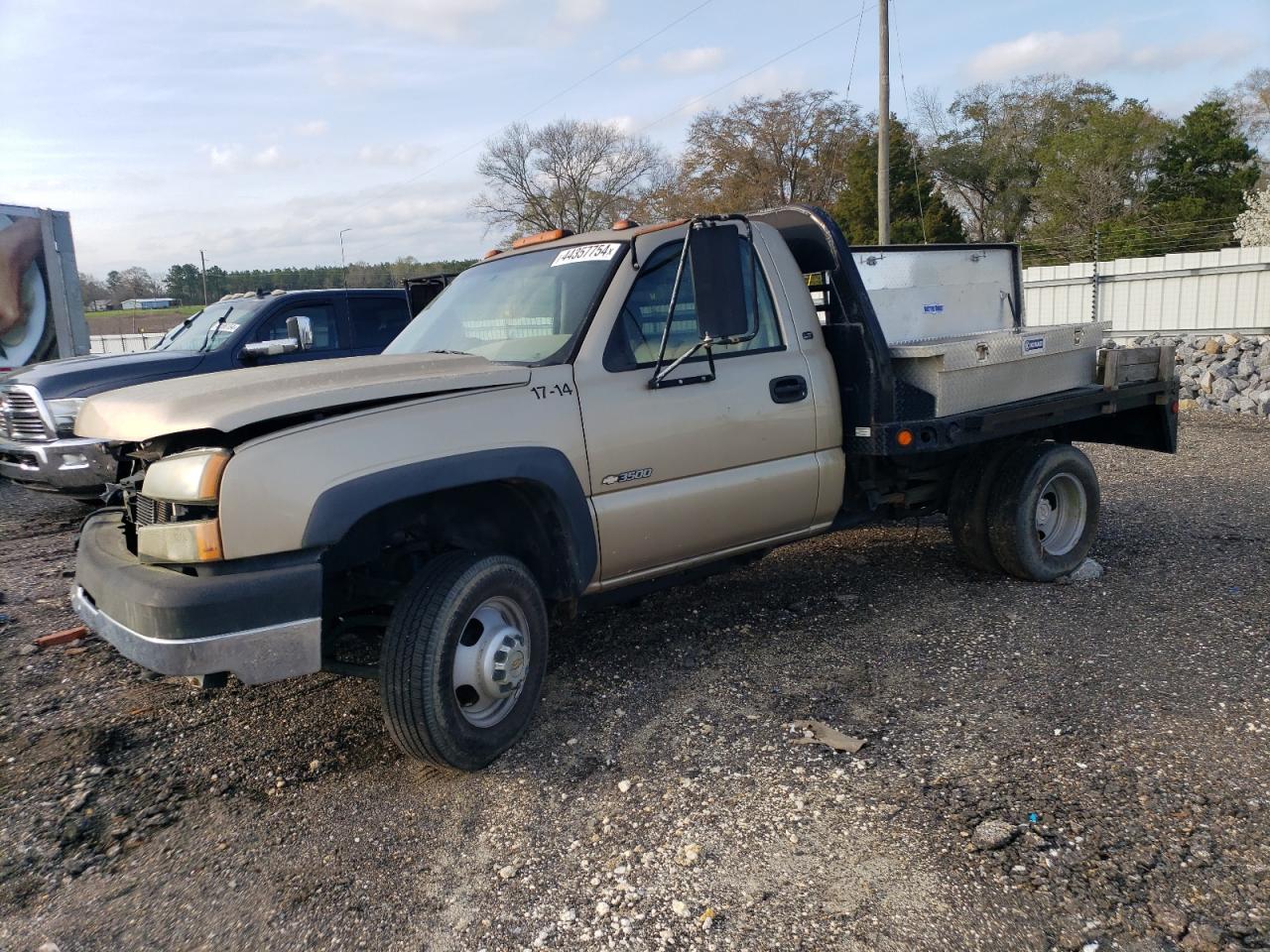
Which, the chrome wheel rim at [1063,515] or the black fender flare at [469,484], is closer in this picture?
the black fender flare at [469,484]

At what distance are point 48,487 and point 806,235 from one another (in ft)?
21.3

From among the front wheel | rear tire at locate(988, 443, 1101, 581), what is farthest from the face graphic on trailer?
rear tire at locate(988, 443, 1101, 581)

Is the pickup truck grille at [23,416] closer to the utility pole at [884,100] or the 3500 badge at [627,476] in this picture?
the 3500 badge at [627,476]

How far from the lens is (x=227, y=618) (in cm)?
304

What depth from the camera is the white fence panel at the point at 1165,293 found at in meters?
15.1

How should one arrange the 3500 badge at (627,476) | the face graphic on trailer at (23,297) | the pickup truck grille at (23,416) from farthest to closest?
the face graphic on trailer at (23,297) → the pickup truck grille at (23,416) → the 3500 badge at (627,476)

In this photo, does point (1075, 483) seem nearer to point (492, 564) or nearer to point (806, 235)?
point (806, 235)

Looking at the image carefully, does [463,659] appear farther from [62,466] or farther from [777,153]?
[777,153]

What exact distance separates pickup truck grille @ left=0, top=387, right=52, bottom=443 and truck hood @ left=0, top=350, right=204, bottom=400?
0.10 metres

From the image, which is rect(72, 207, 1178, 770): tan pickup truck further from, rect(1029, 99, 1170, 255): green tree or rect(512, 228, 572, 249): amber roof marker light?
rect(1029, 99, 1170, 255): green tree

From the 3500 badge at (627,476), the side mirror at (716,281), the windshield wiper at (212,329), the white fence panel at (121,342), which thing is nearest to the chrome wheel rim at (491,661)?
the 3500 badge at (627,476)

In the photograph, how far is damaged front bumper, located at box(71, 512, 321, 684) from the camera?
3.03 m

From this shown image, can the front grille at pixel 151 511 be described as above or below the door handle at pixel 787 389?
below

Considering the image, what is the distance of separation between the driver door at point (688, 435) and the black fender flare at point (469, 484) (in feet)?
0.40
